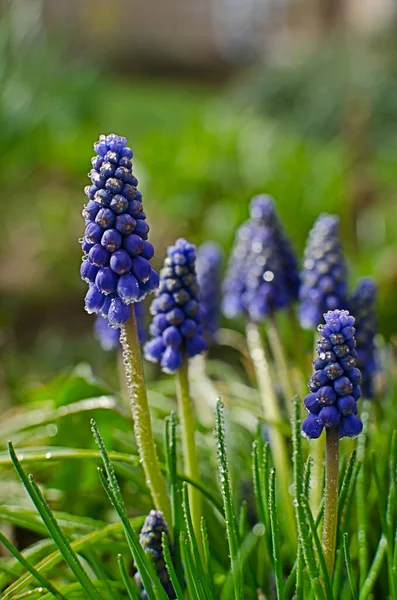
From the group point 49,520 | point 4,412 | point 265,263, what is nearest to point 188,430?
point 49,520

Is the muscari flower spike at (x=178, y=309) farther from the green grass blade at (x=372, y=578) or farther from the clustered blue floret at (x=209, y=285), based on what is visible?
the clustered blue floret at (x=209, y=285)

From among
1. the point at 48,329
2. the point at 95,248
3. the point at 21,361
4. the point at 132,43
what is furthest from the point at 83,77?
the point at 132,43

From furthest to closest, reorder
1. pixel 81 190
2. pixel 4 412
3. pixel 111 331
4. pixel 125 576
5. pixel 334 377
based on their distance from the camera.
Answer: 1. pixel 81 190
2. pixel 4 412
3. pixel 111 331
4. pixel 125 576
5. pixel 334 377

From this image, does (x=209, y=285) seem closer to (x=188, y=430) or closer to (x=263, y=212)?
(x=263, y=212)

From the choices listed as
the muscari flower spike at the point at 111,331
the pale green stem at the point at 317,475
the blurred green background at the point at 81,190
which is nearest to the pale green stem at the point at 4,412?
the blurred green background at the point at 81,190

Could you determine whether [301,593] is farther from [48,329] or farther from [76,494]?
[48,329]

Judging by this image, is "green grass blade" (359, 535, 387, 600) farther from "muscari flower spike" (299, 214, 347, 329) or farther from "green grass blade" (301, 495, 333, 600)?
"muscari flower spike" (299, 214, 347, 329)
